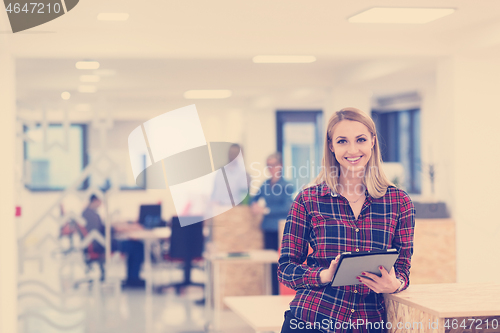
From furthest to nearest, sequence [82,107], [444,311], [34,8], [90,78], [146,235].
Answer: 1. [82,107]
2. [146,235]
3. [90,78]
4. [34,8]
5. [444,311]

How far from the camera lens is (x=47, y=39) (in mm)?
4867

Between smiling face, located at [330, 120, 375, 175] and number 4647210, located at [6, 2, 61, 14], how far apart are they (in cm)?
288

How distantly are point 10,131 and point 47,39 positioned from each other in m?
0.82

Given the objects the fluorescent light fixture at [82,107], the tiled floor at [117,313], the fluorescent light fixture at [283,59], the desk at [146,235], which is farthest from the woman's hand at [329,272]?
the fluorescent light fixture at [82,107]

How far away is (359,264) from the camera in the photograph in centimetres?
180

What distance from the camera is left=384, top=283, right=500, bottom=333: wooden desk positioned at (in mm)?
1784

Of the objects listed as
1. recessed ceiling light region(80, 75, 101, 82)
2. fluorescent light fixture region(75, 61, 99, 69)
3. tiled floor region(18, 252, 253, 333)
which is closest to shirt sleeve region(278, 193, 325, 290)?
tiled floor region(18, 252, 253, 333)

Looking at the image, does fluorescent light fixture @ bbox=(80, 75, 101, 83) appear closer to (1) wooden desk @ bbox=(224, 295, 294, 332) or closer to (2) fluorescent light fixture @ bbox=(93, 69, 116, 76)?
(2) fluorescent light fixture @ bbox=(93, 69, 116, 76)

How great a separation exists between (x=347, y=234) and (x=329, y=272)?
0.15m

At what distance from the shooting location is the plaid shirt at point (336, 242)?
1.91m

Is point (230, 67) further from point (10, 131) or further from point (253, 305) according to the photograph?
point (253, 305)

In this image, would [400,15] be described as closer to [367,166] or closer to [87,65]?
[367,166]

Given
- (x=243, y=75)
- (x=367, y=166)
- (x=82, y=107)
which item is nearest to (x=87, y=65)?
(x=243, y=75)

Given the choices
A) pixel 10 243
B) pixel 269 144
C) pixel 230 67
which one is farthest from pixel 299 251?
pixel 269 144
